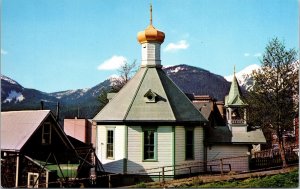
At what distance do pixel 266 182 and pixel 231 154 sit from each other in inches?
179

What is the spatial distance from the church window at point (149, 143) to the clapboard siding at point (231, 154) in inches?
130

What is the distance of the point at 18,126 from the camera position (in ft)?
59.4

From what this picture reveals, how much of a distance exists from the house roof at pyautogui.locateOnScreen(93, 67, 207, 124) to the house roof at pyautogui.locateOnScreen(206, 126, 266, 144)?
1347mm

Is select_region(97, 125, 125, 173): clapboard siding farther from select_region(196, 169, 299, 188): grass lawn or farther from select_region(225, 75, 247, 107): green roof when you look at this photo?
select_region(225, 75, 247, 107): green roof

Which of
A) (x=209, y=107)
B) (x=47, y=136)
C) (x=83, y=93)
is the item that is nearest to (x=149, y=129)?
(x=47, y=136)

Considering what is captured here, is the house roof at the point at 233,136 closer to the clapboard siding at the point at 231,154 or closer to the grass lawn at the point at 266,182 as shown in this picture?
the clapboard siding at the point at 231,154

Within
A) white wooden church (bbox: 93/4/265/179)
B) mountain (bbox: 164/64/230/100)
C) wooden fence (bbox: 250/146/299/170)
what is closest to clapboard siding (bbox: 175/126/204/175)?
white wooden church (bbox: 93/4/265/179)

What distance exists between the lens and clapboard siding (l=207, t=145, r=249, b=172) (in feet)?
69.7

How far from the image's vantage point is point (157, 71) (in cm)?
2234

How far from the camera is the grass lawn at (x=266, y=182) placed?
16.2m

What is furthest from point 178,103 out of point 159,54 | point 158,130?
point 159,54

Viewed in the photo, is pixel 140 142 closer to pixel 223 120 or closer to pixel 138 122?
pixel 138 122

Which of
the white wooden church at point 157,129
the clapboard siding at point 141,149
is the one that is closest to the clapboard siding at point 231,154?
the white wooden church at point 157,129

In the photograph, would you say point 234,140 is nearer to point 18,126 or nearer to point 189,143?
point 189,143
